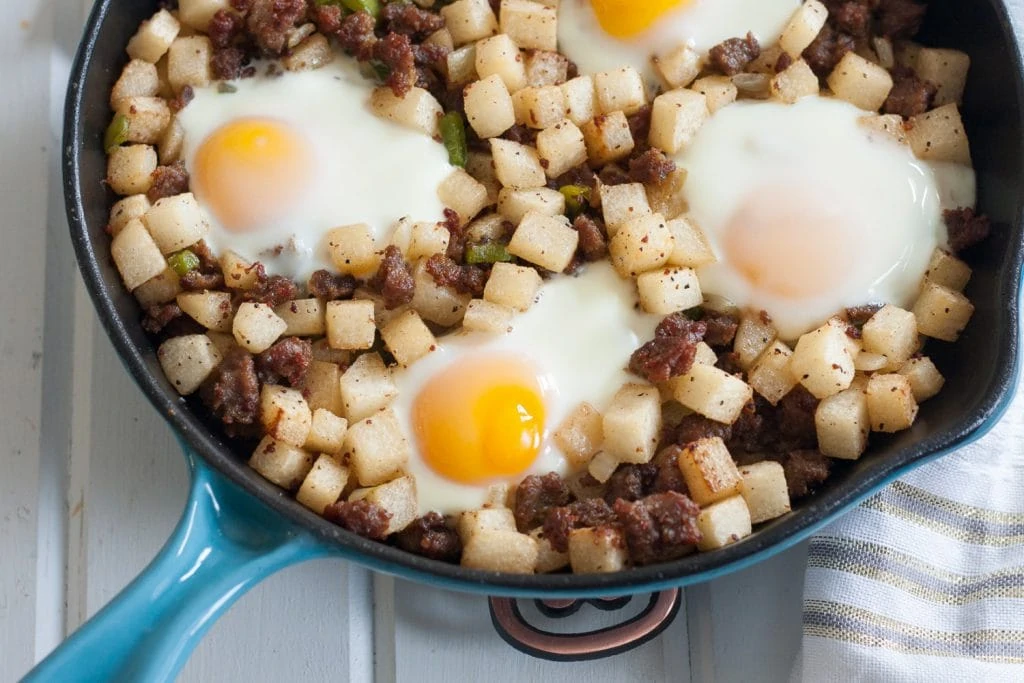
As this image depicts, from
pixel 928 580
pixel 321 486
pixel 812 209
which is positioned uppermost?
pixel 812 209

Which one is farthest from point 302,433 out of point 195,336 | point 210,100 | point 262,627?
point 210,100

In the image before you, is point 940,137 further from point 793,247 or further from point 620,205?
point 620,205

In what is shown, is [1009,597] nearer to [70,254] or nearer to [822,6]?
[822,6]

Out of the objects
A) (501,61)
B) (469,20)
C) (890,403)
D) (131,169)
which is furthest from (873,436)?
(131,169)

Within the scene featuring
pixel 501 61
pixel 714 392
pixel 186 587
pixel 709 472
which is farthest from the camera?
pixel 501 61

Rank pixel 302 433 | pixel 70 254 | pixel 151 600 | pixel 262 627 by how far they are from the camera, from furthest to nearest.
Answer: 1. pixel 70 254
2. pixel 262 627
3. pixel 302 433
4. pixel 151 600
